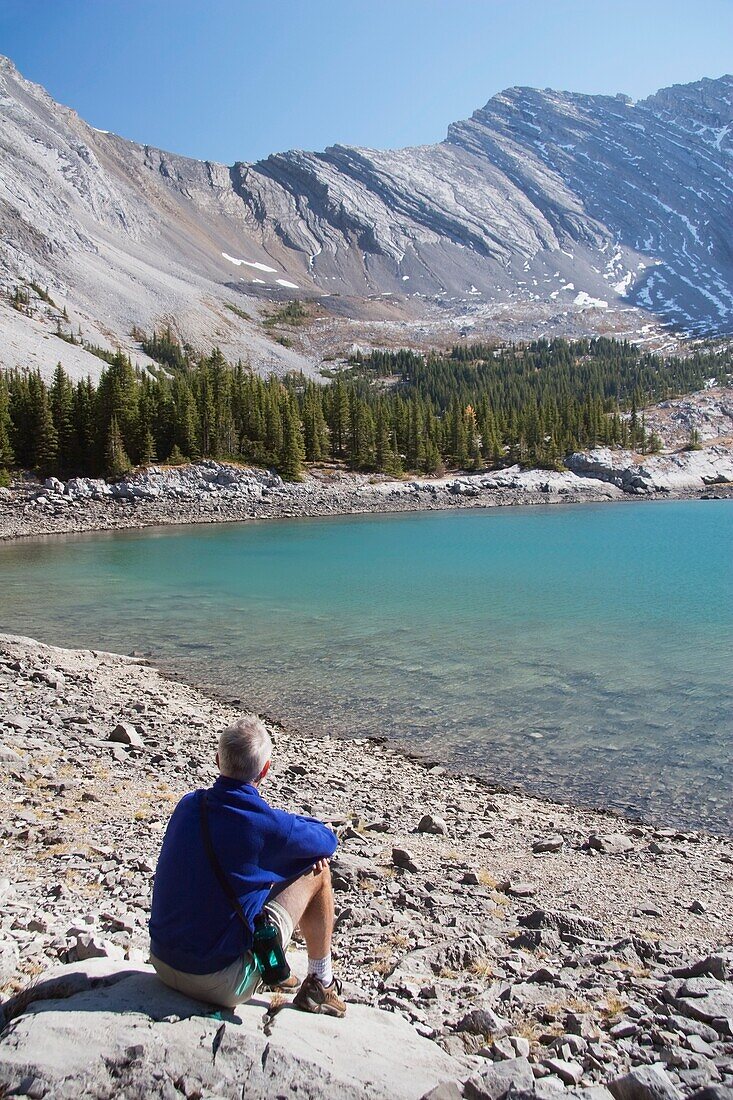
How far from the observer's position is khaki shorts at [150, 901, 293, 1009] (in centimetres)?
442

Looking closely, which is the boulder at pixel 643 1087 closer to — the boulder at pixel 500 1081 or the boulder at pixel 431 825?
the boulder at pixel 500 1081

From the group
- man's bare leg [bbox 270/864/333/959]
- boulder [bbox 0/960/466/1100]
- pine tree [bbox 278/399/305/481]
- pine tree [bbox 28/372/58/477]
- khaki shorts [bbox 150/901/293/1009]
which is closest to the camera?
boulder [bbox 0/960/466/1100]

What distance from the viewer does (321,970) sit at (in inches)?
196

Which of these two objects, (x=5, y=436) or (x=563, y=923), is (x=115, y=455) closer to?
(x=5, y=436)

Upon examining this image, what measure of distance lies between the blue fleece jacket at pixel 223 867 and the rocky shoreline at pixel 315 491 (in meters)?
57.3

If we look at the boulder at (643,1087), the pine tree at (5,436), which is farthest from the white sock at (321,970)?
the pine tree at (5,436)

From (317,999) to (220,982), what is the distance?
0.76 metres

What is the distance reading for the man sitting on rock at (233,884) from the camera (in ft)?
14.7

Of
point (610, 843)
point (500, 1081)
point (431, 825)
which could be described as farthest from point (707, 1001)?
point (431, 825)

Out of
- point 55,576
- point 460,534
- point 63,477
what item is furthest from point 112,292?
point 55,576

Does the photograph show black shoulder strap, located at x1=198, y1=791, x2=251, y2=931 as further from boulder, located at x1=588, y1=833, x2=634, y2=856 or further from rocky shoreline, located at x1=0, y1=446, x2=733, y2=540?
rocky shoreline, located at x1=0, y1=446, x2=733, y2=540

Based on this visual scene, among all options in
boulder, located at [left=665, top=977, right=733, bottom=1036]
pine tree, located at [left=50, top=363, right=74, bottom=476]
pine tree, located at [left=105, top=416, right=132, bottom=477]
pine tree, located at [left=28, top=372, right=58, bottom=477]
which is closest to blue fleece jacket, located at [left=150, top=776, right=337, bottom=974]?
boulder, located at [left=665, top=977, right=733, bottom=1036]

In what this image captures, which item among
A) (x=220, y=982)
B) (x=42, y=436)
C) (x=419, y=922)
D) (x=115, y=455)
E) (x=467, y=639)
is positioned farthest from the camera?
(x=115, y=455)

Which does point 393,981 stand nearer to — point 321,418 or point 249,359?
point 321,418
